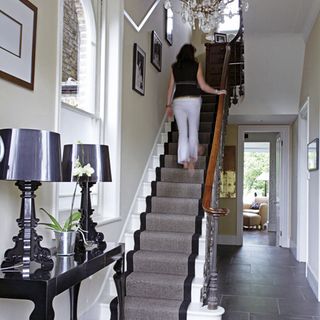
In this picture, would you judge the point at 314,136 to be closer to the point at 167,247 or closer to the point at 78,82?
the point at 167,247

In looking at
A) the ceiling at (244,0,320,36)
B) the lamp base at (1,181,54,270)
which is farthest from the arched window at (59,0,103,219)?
the ceiling at (244,0,320,36)

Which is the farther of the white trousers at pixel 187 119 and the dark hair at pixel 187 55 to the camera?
the dark hair at pixel 187 55

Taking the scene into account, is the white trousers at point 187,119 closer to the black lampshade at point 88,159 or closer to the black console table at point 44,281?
the black lampshade at point 88,159

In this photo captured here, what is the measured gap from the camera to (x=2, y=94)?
2.23m

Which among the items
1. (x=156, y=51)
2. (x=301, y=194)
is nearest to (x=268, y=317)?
(x=301, y=194)

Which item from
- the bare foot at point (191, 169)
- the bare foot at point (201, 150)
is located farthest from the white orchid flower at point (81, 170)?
the bare foot at point (201, 150)

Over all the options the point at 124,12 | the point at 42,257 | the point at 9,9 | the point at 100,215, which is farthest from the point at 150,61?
the point at 42,257

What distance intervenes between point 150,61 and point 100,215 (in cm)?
230

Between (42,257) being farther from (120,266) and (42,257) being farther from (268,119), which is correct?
(268,119)

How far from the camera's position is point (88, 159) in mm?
2758

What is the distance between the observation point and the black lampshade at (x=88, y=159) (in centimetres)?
269

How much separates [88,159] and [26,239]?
2.88ft

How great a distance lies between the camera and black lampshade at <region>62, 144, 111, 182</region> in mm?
2693

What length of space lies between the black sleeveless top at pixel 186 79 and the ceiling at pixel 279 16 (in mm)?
2263
